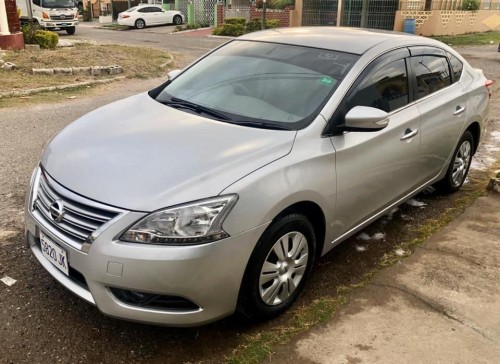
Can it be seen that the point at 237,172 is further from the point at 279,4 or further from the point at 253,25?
the point at 279,4

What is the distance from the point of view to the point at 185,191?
8.06 feet

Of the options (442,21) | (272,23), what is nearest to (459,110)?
(442,21)

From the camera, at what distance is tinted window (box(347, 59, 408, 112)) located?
3355 millimetres

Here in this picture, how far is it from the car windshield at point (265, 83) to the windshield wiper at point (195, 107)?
2 cm

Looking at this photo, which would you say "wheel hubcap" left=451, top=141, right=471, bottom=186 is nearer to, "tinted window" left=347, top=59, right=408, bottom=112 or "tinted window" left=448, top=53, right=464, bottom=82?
"tinted window" left=448, top=53, right=464, bottom=82

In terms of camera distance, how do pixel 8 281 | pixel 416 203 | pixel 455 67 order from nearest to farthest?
pixel 8 281, pixel 455 67, pixel 416 203

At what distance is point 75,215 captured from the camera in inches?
99.5

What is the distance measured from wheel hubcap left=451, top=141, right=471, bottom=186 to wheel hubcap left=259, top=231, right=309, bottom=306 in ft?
8.34

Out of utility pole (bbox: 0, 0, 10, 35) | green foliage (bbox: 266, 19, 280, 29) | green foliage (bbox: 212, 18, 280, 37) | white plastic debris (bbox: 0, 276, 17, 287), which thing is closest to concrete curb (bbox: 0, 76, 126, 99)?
utility pole (bbox: 0, 0, 10, 35)

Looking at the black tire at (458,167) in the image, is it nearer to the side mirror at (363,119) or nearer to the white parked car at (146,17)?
the side mirror at (363,119)

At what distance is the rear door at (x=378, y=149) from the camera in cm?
318

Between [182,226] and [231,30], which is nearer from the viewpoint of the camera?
[182,226]

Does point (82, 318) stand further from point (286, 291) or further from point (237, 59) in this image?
point (237, 59)

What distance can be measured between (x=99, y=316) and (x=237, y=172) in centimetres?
124
